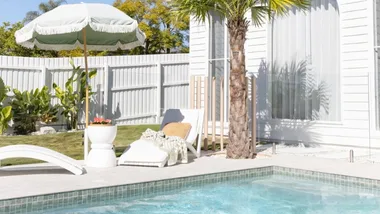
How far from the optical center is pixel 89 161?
7160 mm

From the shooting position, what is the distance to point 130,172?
259 inches

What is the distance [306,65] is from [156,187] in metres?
6.26

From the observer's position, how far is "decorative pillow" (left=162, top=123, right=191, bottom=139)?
8.56 m

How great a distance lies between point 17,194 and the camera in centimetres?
486

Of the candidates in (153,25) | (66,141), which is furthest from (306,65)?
(153,25)

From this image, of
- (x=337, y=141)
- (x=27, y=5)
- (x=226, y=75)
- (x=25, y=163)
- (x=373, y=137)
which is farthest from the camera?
(x=27, y=5)

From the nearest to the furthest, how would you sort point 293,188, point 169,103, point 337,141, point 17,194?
1. point 17,194
2. point 293,188
3. point 337,141
4. point 169,103

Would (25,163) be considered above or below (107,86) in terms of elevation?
below

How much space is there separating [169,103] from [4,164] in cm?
918

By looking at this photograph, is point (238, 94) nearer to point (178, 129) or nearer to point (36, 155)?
A: point (178, 129)

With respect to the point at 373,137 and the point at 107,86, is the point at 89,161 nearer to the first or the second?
the point at 373,137

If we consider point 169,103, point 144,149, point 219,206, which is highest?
point 169,103

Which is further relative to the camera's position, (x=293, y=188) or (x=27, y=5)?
(x=27, y=5)

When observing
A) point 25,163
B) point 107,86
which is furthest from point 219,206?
point 107,86
